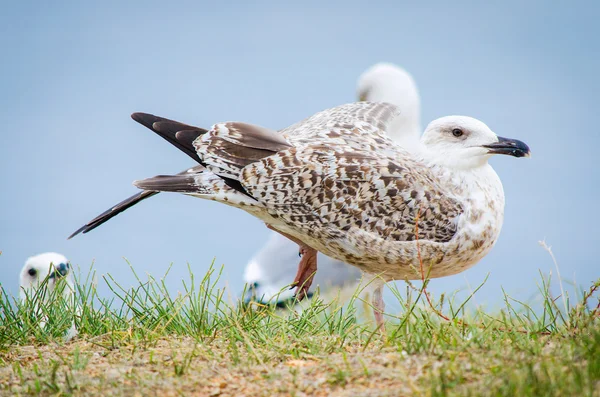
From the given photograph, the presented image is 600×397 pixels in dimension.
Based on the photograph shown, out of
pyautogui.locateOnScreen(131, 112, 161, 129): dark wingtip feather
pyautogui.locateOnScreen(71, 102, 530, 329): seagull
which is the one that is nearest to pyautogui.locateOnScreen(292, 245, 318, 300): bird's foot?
pyautogui.locateOnScreen(71, 102, 530, 329): seagull

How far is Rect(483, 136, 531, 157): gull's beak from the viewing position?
5.57 metres

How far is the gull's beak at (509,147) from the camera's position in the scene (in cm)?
557

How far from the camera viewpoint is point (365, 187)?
5352mm

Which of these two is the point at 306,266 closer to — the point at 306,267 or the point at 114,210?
the point at 306,267

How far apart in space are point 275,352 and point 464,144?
2.50 m

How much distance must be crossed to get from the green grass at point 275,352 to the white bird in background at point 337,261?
9.32 feet

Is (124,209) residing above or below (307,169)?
below

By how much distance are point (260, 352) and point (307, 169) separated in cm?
167

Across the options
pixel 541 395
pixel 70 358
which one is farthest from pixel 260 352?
pixel 541 395

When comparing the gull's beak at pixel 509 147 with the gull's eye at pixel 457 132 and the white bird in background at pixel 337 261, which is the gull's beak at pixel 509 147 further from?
the white bird in background at pixel 337 261

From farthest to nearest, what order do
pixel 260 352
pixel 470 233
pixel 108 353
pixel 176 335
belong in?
pixel 470 233 → pixel 176 335 → pixel 108 353 → pixel 260 352

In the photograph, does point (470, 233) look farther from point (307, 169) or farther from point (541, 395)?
point (541, 395)

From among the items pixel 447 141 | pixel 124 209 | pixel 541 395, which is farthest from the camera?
pixel 124 209

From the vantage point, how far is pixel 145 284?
5.11m
